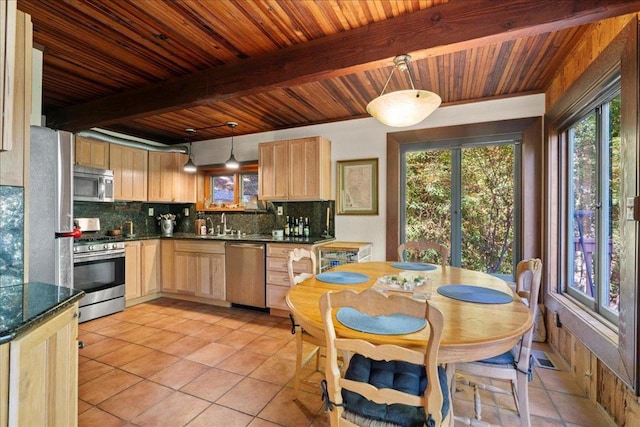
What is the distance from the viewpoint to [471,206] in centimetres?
329

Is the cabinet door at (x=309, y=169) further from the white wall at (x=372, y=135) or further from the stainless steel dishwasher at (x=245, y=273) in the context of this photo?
the stainless steel dishwasher at (x=245, y=273)

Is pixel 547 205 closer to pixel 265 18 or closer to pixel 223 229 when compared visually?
pixel 265 18

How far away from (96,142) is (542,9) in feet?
15.0

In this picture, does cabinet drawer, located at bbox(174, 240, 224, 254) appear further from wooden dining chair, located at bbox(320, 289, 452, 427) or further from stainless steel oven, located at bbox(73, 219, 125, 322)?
wooden dining chair, located at bbox(320, 289, 452, 427)

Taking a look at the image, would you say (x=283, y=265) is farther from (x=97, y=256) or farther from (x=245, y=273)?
(x=97, y=256)

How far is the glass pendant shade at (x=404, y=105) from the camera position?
1.78 metres

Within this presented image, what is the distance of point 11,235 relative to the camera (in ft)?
5.24

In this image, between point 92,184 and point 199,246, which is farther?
point 199,246

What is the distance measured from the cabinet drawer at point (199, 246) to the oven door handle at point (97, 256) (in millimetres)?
682

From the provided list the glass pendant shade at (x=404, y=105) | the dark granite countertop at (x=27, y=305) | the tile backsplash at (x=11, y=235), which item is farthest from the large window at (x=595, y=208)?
the tile backsplash at (x=11, y=235)

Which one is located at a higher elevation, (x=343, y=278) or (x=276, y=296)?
(x=343, y=278)

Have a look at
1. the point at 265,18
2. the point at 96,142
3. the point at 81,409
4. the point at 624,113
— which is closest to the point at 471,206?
the point at 624,113

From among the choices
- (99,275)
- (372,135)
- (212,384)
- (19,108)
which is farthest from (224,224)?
(19,108)

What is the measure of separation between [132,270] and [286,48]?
3.43m
